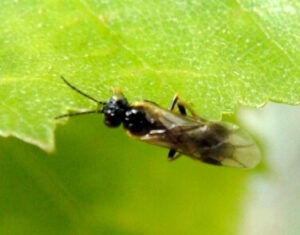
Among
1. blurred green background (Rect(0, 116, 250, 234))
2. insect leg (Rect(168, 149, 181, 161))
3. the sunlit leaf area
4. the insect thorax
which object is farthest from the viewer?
insect leg (Rect(168, 149, 181, 161))

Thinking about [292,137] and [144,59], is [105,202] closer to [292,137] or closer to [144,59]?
[144,59]

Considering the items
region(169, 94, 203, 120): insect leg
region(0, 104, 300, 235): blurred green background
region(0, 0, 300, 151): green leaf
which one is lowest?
region(0, 104, 300, 235): blurred green background

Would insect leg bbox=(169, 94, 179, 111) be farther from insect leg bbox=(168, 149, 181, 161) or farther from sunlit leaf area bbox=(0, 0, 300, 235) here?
insect leg bbox=(168, 149, 181, 161)

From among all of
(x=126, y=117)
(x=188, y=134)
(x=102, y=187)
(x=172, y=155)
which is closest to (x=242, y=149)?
(x=188, y=134)

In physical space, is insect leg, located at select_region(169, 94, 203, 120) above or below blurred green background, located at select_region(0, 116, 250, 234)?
above

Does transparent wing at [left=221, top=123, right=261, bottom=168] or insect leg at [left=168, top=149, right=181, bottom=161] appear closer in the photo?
transparent wing at [left=221, top=123, right=261, bottom=168]

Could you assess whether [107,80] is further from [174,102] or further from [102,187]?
[102,187]

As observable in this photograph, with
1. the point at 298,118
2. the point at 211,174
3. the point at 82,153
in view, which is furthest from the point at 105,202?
the point at 298,118

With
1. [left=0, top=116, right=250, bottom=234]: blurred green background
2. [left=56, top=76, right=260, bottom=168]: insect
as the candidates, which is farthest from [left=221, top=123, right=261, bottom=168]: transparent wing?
[left=0, top=116, right=250, bottom=234]: blurred green background
